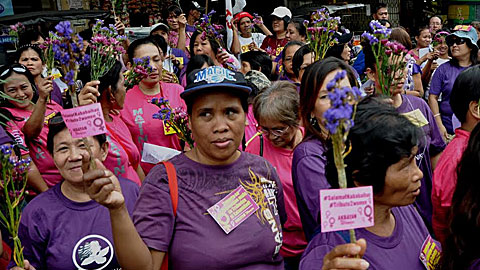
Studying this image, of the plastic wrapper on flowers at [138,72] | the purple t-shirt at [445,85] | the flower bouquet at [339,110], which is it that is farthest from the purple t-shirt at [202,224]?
the purple t-shirt at [445,85]

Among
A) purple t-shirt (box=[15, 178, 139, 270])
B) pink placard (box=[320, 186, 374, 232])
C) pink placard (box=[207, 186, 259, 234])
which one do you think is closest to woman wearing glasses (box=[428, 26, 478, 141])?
pink placard (box=[207, 186, 259, 234])

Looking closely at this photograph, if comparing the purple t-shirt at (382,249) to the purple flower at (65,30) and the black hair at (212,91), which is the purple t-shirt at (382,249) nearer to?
the black hair at (212,91)

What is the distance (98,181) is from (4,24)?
20.7 ft

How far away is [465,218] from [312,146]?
0.87m

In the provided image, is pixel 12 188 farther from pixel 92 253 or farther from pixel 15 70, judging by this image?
pixel 15 70

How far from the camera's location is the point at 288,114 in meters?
2.83

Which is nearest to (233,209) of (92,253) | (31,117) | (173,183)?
(173,183)

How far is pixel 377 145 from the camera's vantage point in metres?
1.64

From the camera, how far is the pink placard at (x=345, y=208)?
1.33 m

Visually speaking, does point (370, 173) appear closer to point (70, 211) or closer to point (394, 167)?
point (394, 167)

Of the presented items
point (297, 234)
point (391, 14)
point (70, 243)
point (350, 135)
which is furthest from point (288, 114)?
point (391, 14)

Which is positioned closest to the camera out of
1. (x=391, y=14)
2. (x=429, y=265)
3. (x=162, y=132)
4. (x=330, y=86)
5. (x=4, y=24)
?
(x=330, y=86)

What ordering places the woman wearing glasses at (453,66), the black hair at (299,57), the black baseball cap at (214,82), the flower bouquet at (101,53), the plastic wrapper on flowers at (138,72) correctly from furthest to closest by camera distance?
the woman wearing glasses at (453,66)
the black hair at (299,57)
the plastic wrapper on flowers at (138,72)
the flower bouquet at (101,53)
the black baseball cap at (214,82)

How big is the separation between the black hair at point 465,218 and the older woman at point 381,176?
116 mm
